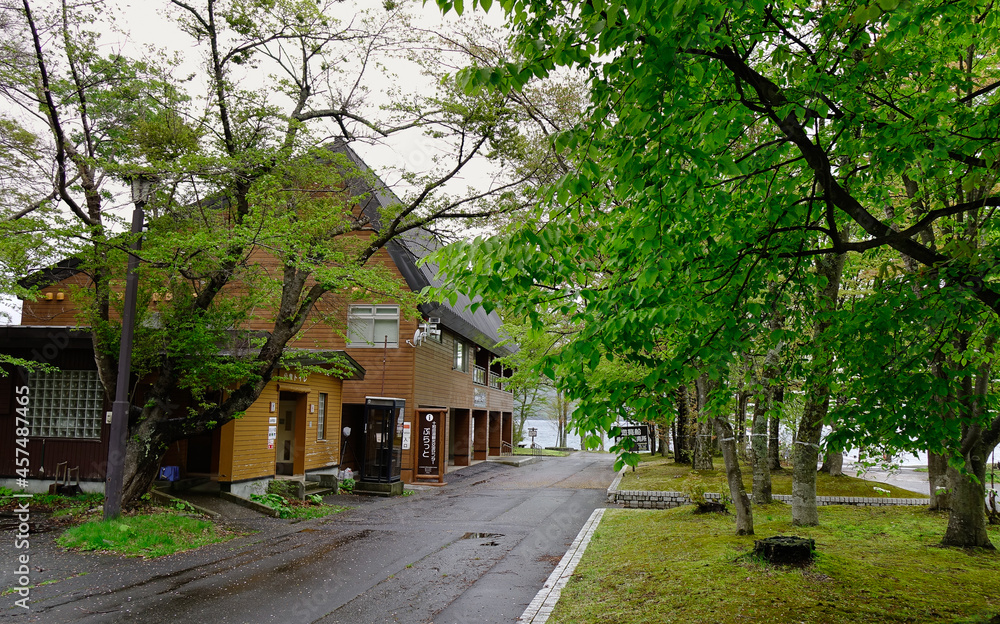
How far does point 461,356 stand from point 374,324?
8282 mm

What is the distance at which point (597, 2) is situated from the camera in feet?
12.5

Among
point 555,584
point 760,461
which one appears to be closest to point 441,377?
point 760,461

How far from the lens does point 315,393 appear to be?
67.8 ft

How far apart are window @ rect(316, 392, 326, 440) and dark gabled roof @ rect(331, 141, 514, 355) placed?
15.0ft

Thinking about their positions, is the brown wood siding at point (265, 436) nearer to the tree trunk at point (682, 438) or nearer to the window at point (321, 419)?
the window at point (321, 419)

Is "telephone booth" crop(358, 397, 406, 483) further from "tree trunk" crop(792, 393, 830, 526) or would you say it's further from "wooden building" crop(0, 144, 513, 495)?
"tree trunk" crop(792, 393, 830, 526)

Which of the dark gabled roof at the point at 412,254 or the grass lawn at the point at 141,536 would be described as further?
the dark gabled roof at the point at 412,254

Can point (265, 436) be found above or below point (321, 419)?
below

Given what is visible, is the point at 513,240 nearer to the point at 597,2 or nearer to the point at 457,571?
the point at 597,2

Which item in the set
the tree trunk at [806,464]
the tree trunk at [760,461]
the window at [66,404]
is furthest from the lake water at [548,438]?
the tree trunk at [806,464]

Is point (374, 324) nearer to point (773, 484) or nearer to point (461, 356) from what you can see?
point (461, 356)

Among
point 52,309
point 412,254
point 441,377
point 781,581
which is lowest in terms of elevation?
point 781,581

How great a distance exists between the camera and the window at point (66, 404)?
1598cm

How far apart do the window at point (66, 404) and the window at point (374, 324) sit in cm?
939
